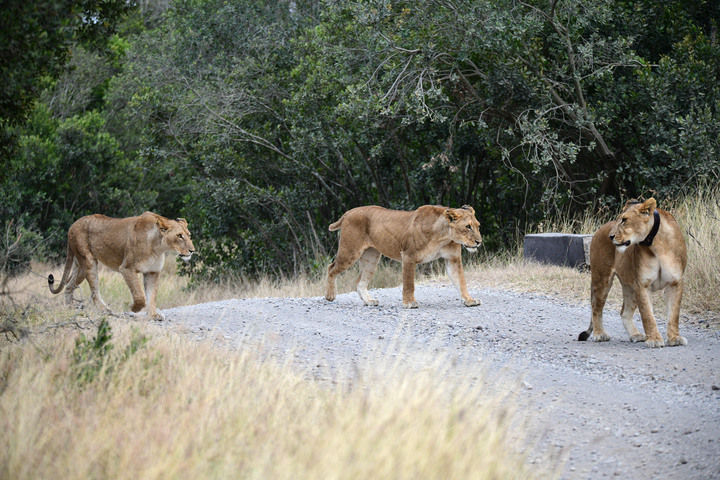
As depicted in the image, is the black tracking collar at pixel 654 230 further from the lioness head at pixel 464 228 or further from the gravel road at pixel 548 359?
the lioness head at pixel 464 228

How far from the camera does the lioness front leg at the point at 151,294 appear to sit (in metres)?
9.05

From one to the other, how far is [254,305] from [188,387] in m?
5.18

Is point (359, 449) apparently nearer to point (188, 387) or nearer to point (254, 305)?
point (188, 387)

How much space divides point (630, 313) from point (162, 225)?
17.6 ft

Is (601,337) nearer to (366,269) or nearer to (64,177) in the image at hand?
(366,269)

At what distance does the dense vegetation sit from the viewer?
14.6 metres

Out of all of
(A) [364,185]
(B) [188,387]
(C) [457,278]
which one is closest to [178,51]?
(A) [364,185]

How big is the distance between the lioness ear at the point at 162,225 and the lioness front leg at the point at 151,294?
2.09 feet

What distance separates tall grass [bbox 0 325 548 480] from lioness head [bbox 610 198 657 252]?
263 cm

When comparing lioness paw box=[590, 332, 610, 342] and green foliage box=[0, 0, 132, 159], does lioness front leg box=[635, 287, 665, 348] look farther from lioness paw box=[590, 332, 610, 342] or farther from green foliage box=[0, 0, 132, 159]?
green foliage box=[0, 0, 132, 159]

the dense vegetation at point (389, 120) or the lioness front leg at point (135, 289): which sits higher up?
the dense vegetation at point (389, 120)

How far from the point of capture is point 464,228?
10.0 metres

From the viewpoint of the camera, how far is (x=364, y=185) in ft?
64.3

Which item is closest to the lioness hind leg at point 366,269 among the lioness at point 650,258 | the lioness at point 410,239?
the lioness at point 410,239
